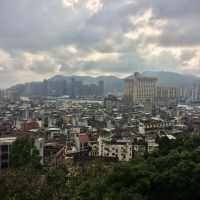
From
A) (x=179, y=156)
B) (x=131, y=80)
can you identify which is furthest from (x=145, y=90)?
(x=179, y=156)

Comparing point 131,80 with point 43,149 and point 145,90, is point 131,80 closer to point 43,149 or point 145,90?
point 145,90

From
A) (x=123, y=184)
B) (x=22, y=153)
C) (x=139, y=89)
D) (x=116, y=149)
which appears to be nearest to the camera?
(x=123, y=184)

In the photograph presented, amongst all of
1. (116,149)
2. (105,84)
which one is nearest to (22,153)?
(116,149)

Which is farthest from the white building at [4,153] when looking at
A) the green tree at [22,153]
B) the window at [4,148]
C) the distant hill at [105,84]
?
the distant hill at [105,84]

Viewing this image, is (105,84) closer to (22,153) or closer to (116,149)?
(116,149)

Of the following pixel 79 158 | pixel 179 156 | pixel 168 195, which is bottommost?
pixel 79 158

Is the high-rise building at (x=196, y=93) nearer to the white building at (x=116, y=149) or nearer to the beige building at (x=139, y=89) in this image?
the beige building at (x=139, y=89)

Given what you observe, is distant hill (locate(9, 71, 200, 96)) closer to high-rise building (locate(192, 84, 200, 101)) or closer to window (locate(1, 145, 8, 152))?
high-rise building (locate(192, 84, 200, 101))

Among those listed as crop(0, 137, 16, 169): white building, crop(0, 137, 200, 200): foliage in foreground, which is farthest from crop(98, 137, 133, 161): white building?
crop(0, 137, 200, 200): foliage in foreground
